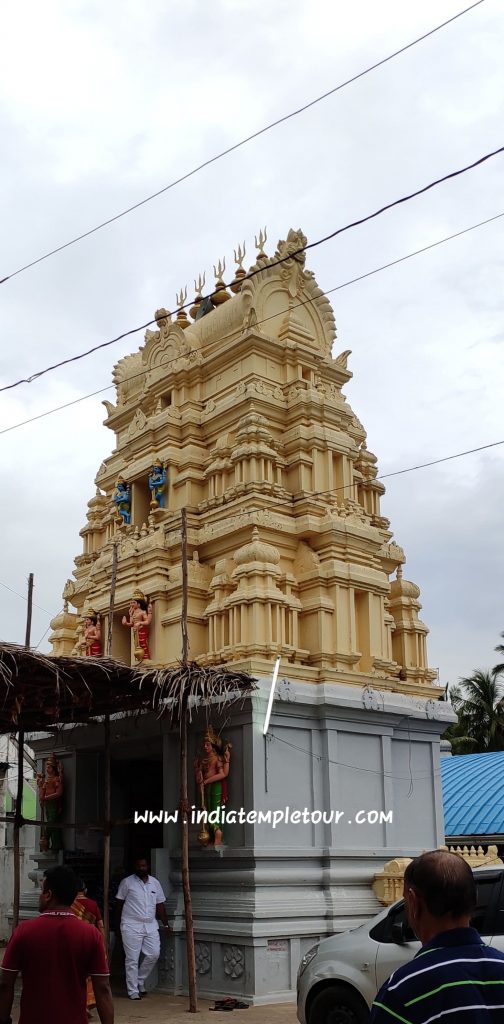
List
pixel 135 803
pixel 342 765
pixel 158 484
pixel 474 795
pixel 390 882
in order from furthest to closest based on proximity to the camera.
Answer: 1. pixel 474 795
2. pixel 158 484
3. pixel 135 803
4. pixel 342 765
5. pixel 390 882

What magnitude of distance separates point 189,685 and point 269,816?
2.46 meters

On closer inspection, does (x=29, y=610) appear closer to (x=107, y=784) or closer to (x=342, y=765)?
(x=107, y=784)

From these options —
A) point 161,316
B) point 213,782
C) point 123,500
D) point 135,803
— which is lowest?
point 135,803

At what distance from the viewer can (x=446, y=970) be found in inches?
111

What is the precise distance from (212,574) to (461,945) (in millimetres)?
14205

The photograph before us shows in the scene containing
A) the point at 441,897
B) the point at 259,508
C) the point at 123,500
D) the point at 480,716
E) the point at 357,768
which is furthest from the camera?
the point at 480,716

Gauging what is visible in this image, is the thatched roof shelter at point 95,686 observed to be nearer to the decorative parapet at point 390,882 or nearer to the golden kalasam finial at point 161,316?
the decorative parapet at point 390,882

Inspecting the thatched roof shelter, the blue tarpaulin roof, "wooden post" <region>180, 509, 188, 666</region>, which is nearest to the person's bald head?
the thatched roof shelter

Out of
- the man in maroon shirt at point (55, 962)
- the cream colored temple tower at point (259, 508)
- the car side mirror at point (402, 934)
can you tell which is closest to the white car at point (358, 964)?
the car side mirror at point (402, 934)

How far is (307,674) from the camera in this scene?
49.5ft

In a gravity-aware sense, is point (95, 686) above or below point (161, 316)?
below

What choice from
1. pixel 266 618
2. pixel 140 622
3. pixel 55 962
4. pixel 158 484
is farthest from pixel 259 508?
pixel 55 962

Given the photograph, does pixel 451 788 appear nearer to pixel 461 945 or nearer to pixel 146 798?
pixel 146 798

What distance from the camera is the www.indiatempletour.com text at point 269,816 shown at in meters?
13.5
